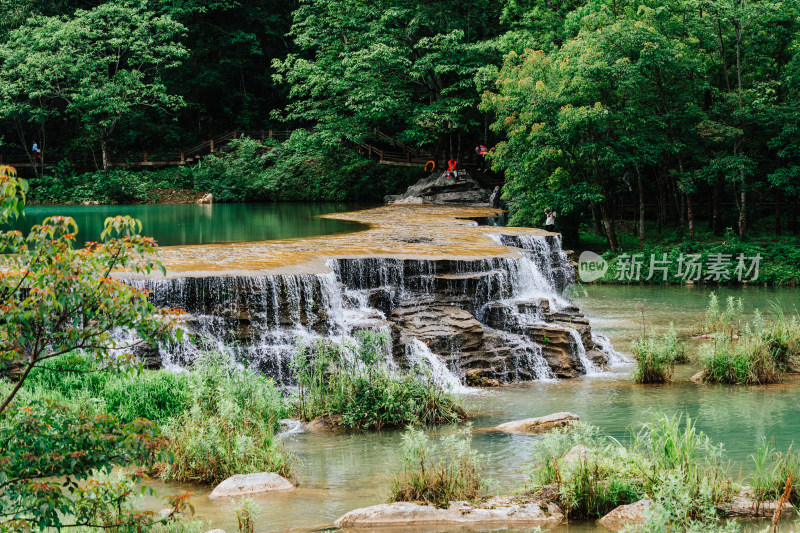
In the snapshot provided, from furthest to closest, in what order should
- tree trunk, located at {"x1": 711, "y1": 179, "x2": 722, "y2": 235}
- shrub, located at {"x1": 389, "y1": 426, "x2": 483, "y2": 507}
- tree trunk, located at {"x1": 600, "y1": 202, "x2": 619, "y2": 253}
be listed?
tree trunk, located at {"x1": 711, "y1": 179, "x2": 722, "y2": 235} → tree trunk, located at {"x1": 600, "y1": 202, "x2": 619, "y2": 253} → shrub, located at {"x1": 389, "y1": 426, "x2": 483, "y2": 507}

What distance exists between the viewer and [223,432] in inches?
297

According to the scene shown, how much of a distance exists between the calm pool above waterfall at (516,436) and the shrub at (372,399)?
0.28 meters

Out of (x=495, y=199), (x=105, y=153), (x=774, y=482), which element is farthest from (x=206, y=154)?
(x=774, y=482)

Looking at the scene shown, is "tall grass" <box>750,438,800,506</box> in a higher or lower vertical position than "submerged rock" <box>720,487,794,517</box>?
higher

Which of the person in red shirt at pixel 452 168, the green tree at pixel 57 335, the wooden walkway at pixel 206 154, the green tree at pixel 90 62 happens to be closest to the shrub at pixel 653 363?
the green tree at pixel 57 335

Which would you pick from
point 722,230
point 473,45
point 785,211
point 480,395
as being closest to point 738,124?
point 722,230

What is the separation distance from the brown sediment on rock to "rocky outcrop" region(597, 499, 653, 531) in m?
7.41


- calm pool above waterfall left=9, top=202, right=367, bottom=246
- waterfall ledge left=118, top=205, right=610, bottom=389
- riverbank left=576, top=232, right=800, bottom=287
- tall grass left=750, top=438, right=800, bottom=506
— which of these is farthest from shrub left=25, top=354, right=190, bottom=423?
riverbank left=576, top=232, right=800, bottom=287

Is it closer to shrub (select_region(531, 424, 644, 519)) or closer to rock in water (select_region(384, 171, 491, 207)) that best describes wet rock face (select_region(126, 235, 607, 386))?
shrub (select_region(531, 424, 644, 519))

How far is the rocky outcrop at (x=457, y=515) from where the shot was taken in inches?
230

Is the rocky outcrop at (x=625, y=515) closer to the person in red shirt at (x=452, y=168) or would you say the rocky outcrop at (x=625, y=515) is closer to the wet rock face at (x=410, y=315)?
the wet rock face at (x=410, y=315)

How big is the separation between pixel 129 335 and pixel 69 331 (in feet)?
23.1

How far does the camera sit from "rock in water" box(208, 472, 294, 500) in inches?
263

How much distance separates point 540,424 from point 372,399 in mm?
2079
